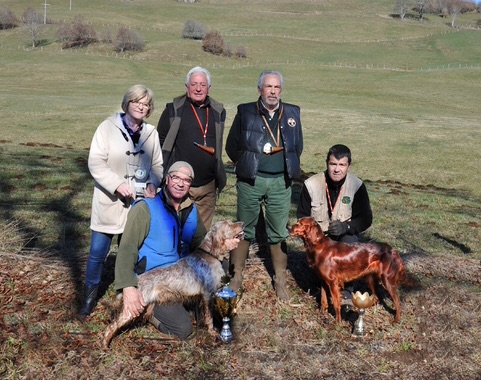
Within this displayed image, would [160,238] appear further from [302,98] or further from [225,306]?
[302,98]

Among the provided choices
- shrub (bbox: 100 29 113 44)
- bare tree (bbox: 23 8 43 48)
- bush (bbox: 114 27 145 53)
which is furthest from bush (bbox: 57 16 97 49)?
bush (bbox: 114 27 145 53)

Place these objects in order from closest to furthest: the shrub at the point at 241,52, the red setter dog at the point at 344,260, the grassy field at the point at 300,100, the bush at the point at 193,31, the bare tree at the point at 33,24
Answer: the red setter dog at the point at 344,260
the grassy field at the point at 300,100
the shrub at the point at 241,52
the bare tree at the point at 33,24
the bush at the point at 193,31

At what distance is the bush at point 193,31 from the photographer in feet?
266

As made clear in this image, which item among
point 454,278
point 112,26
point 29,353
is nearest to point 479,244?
point 454,278

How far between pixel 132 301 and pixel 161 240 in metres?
0.62

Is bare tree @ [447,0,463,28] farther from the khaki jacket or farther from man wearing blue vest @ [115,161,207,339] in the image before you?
man wearing blue vest @ [115,161,207,339]

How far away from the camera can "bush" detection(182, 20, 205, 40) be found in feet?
266

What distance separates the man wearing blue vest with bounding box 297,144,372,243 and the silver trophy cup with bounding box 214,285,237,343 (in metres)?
1.42

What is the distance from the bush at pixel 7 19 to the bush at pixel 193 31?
92.7ft

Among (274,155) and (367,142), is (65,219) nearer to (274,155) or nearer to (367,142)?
(274,155)

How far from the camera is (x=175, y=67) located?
59.8 m

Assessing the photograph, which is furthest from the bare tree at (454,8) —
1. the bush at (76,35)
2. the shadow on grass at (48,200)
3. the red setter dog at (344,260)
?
the red setter dog at (344,260)

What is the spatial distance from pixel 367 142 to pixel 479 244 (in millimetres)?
14302

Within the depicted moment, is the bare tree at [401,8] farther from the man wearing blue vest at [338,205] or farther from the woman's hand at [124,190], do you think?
the woman's hand at [124,190]
